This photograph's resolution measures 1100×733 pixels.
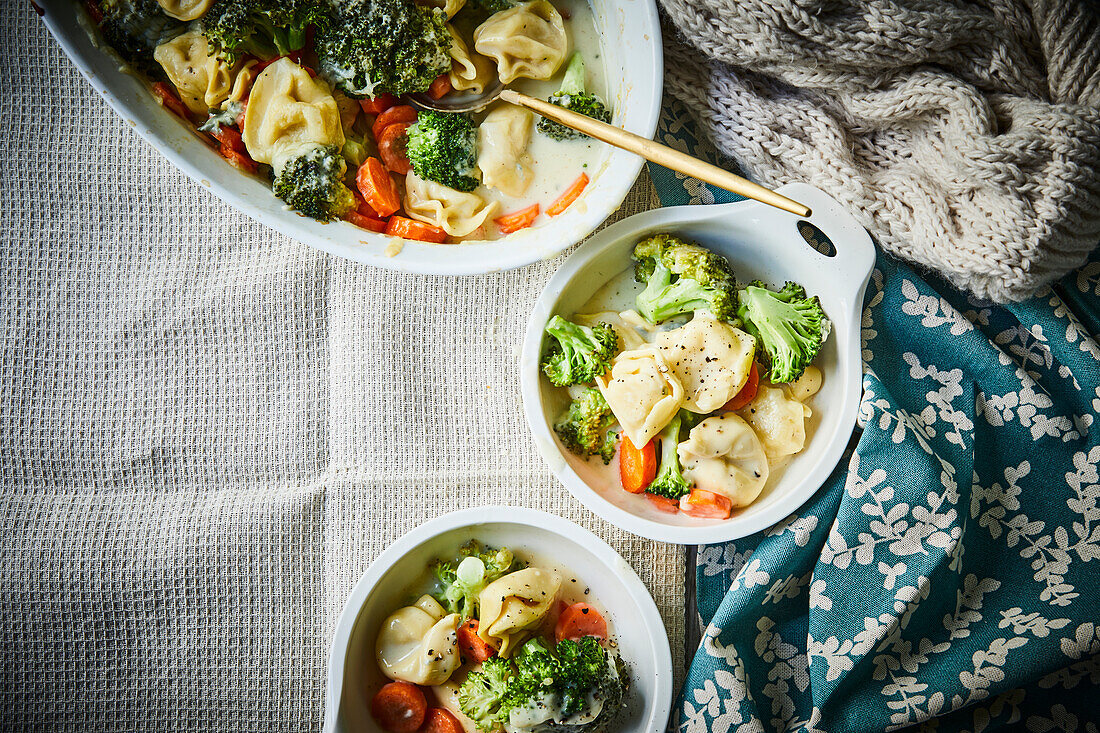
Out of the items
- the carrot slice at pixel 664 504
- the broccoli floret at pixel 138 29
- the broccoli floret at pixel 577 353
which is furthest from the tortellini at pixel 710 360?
the broccoli floret at pixel 138 29

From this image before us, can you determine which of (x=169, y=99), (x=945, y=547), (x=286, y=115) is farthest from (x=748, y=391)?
(x=169, y=99)

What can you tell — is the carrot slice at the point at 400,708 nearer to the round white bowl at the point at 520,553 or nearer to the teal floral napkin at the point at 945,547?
the round white bowl at the point at 520,553

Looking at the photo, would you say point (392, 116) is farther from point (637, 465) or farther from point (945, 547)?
point (945, 547)

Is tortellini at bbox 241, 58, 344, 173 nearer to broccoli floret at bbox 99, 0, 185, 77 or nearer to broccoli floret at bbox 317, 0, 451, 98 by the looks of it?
broccoli floret at bbox 317, 0, 451, 98

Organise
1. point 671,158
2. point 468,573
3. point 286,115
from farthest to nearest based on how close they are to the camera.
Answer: point 468,573 → point 286,115 → point 671,158

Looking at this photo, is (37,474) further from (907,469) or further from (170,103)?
(907,469)

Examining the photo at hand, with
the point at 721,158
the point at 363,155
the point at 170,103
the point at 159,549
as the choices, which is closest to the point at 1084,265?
the point at 721,158
